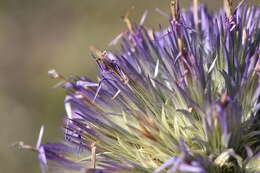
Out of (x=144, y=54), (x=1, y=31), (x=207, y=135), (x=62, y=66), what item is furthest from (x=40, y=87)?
(x=207, y=135)

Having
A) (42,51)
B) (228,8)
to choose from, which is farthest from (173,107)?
(42,51)

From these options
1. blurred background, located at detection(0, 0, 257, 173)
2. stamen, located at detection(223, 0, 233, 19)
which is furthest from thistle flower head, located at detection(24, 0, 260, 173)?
blurred background, located at detection(0, 0, 257, 173)

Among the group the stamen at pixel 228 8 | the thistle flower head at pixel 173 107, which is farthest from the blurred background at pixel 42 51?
the stamen at pixel 228 8

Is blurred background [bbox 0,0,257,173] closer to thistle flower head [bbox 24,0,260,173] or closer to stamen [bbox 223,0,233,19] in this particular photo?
thistle flower head [bbox 24,0,260,173]

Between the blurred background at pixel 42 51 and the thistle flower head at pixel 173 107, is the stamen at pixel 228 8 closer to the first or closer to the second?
the thistle flower head at pixel 173 107

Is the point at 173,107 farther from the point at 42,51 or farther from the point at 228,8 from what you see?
the point at 42,51
